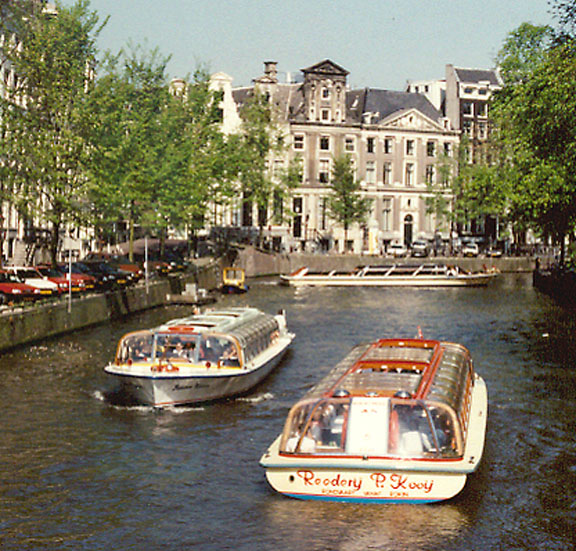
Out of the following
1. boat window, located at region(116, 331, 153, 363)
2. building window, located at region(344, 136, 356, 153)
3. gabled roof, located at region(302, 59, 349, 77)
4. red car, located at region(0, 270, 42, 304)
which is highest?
gabled roof, located at region(302, 59, 349, 77)

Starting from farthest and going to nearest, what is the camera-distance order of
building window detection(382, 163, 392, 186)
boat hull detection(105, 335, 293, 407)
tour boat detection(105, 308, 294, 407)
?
building window detection(382, 163, 392, 186), tour boat detection(105, 308, 294, 407), boat hull detection(105, 335, 293, 407)

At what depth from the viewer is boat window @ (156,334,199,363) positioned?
34.6 metres

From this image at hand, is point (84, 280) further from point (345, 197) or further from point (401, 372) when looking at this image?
point (345, 197)

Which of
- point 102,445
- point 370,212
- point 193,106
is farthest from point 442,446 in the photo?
point 370,212

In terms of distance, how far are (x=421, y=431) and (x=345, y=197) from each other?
340ft

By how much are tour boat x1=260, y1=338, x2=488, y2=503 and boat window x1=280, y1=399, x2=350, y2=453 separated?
0.02 metres

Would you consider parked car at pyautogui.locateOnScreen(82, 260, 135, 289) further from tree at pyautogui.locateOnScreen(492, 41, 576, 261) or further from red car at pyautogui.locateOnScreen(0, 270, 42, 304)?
tree at pyautogui.locateOnScreen(492, 41, 576, 261)

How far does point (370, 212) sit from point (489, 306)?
60.4 meters

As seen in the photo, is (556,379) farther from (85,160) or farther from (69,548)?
(85,160)

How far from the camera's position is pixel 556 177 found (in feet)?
144

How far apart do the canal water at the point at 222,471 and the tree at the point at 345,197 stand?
254 feet

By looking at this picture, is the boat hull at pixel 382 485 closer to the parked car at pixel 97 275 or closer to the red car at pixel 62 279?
the red car at pixel 62 279

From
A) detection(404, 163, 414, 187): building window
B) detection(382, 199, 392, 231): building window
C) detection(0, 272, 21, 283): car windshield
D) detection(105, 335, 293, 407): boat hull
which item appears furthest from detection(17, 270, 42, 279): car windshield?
detection(404, 163, 414, 187): building window

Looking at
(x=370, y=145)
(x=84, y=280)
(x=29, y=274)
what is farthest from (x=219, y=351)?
(x=370, y=145)
